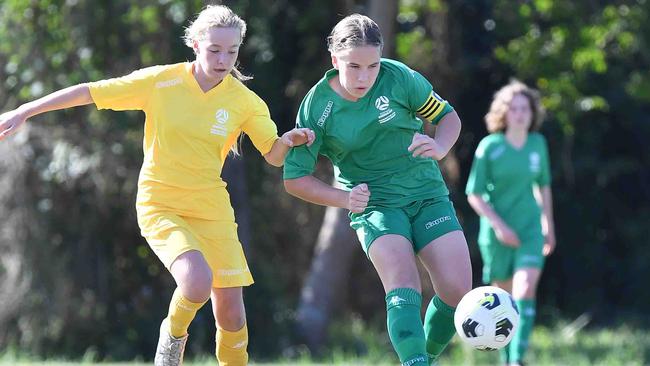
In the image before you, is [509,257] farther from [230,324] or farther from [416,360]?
[416,360]

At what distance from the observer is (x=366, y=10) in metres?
12.7

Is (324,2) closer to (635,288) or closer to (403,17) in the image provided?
(403,17)

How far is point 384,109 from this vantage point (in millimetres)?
5520

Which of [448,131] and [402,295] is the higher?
[448,131]

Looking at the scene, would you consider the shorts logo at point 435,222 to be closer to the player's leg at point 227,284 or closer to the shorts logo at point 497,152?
the player's leg at point 227,284

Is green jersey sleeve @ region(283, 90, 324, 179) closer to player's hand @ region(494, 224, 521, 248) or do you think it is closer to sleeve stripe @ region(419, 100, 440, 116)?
sleeve stripe @ region(419, 100, 440, 116)

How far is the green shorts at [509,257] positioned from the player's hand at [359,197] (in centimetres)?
339

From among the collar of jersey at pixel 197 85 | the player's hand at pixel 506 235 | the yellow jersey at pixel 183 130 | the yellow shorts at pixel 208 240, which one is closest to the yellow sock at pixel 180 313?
the yellow shorts at pixel 208 240

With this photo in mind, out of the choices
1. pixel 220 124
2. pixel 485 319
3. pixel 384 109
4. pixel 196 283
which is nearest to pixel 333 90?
pixel 384 109

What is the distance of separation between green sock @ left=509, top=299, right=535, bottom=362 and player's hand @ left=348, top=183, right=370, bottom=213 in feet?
10.5

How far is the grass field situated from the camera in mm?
10484

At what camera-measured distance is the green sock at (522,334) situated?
8180 mm

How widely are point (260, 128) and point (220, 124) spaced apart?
211 millimetres

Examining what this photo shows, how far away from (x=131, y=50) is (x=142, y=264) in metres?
2.34
